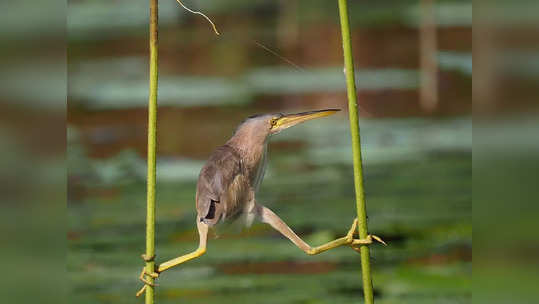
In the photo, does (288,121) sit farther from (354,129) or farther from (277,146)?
(277,146)

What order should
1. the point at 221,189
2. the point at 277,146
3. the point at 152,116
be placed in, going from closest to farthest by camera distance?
the point at 152,116 < the point at 221,189 < the point at 277,146

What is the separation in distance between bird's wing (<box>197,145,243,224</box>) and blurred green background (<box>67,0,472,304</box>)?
0.73 meters

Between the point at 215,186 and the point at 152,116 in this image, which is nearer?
the point at 152,116

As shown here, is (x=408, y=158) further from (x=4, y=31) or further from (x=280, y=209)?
(x=4, y=31)

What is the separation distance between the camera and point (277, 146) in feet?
6.09

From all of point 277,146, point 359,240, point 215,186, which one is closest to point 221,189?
point 215,186

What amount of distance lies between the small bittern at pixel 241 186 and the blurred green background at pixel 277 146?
68 cm

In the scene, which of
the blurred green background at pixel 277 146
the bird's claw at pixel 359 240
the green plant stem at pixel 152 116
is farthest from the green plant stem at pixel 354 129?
the blurred green background at pixel 277 146

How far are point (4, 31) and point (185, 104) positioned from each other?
4.90 ft

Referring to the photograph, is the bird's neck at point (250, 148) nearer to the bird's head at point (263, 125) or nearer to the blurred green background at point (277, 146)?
the bird's head at point (263, 125)

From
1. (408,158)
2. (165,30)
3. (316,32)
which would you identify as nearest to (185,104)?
(165,30)

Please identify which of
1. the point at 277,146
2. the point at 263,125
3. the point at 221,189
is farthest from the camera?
the point at 277,146

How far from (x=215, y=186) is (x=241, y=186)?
1.5 inches

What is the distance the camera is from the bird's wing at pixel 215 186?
607 mm
